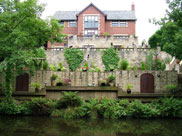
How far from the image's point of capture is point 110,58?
1174 inches

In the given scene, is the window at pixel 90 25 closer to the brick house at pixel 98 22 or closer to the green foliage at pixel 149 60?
the brick house at pixel 98 22

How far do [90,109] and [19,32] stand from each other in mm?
7729

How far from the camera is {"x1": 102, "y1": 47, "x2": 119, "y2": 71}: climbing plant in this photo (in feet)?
97.4

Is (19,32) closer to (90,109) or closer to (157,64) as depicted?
(90,109)

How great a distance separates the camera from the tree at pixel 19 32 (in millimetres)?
17906

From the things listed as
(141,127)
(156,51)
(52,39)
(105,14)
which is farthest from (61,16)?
(141,127)

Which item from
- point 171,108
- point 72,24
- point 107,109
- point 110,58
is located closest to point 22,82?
point 107,109

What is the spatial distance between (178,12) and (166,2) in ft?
4.15

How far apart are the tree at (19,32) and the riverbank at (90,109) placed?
5.46 feet

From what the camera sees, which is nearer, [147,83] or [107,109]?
[107,109]

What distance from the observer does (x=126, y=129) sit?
1352cm

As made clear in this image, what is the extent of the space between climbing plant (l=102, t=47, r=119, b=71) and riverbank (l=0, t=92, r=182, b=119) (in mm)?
11168

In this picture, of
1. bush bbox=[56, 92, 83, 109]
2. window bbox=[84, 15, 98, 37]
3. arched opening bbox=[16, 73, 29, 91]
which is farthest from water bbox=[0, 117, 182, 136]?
window bbox=[84, 15, 98, 37]

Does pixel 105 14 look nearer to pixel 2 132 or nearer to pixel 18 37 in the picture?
pixel 18 37
